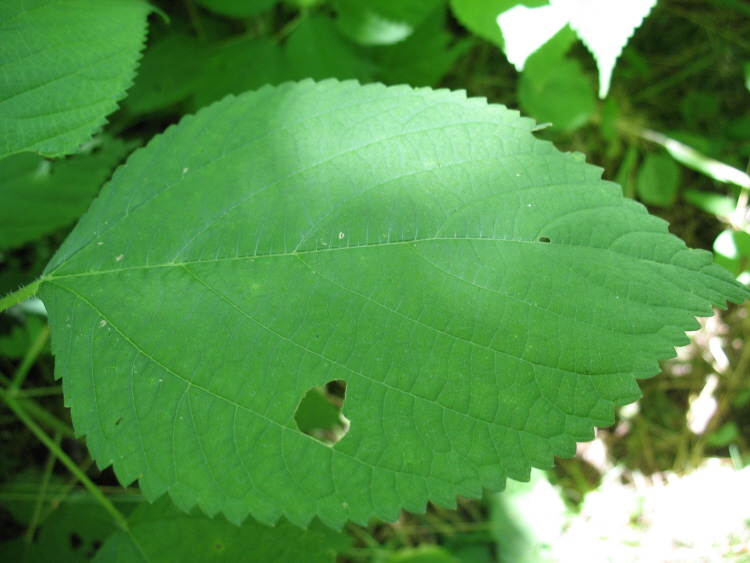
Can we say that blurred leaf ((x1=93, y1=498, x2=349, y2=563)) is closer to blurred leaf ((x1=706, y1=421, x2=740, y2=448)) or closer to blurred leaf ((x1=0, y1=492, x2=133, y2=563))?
blurred leaf ((x1=0, y1=492, x2=133, y2=563))

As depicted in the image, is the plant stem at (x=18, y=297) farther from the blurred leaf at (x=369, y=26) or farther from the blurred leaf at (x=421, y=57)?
the blurred leaf at (x=421, y=57)

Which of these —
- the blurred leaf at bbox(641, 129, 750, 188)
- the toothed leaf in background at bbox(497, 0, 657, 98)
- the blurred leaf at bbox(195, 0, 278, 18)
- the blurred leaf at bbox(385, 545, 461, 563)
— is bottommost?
the blurred leaf at bbox(385, 545, 461, 563)

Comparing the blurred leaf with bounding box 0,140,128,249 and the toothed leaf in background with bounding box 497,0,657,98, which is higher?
the toothed leaf in background with bounding box 497,0,657,98

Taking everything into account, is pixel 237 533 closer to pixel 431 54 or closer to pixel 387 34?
pixel 387 34

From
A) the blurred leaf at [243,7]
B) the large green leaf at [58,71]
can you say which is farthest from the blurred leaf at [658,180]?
the large green leaf at [58,71]

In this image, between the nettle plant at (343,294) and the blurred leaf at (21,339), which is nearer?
the nettle plant at (343,294)

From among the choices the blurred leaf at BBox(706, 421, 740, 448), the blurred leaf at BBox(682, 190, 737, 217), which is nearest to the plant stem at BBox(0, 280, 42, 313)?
the blurred leaf at BBox(682, 190, 737, 217)

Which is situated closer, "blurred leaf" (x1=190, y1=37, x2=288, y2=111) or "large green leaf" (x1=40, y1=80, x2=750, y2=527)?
"large green leaf" (x1=40, y1=80, x2=750, y2=527)

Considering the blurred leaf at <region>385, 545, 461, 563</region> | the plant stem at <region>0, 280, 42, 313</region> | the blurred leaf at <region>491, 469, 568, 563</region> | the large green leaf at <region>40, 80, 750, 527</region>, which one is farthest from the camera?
the blurred leaf at <region>491, 469, 568, 563</region>
